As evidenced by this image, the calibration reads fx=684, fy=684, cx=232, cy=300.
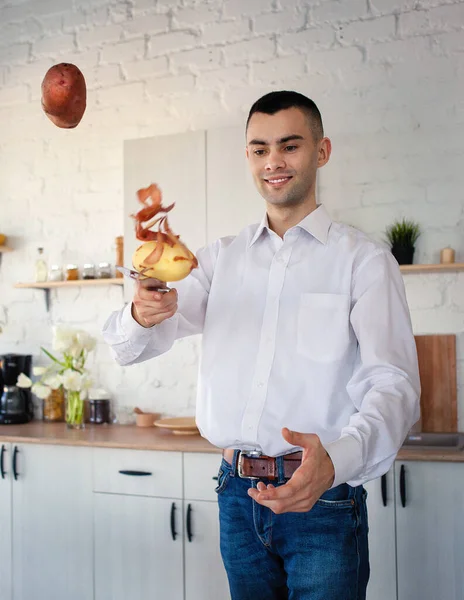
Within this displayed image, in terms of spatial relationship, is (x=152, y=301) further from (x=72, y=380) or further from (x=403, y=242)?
(x=72, y=380)

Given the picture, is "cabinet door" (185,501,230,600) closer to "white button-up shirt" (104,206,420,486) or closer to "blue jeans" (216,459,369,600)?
"blue jeans" (216,459,369,600)

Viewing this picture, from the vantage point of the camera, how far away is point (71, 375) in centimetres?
338

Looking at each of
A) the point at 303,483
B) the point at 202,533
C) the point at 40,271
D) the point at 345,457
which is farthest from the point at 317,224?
the point at 40,271

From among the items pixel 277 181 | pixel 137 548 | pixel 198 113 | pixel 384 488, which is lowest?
pixel 137 548

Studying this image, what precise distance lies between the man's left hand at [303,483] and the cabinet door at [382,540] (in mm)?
1506

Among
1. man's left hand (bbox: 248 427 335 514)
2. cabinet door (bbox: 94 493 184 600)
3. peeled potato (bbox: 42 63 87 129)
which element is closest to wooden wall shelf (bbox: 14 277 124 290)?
cabinet door (bbox: 94 493 184 600)

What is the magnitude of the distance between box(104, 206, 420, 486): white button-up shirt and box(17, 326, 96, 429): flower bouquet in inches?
65.9

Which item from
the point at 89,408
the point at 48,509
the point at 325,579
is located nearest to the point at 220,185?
the point at 89,408

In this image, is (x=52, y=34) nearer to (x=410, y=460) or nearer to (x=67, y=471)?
(x=67, y=471)

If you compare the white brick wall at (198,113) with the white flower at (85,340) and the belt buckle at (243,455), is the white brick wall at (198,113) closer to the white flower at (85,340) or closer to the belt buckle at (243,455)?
the white flower at (85,340)

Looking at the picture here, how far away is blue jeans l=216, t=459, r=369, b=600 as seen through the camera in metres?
1.56

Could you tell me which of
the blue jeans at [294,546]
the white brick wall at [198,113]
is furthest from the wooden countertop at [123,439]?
the blue jeans at [294,546]

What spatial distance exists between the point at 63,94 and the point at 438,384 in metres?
2.35

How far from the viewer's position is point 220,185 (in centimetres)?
316
